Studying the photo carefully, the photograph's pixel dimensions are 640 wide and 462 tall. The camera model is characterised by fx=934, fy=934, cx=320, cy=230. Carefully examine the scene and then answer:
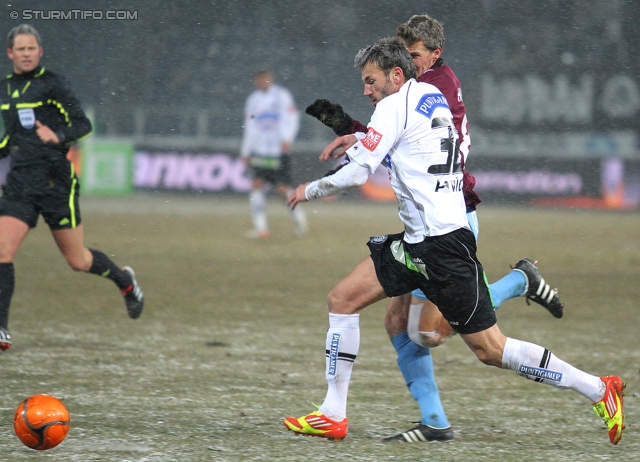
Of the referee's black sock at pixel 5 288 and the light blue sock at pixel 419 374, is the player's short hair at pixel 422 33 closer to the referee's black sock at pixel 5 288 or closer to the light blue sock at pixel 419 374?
the light blue sock at pixel 419 374

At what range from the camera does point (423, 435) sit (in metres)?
4.45

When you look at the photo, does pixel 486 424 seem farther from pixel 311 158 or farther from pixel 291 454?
pixel 311 158

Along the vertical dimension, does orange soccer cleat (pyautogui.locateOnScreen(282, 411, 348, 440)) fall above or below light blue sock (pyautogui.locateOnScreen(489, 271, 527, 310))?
below

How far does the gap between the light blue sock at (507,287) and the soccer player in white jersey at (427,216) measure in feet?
3.00

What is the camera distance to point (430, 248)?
4160 millimetres

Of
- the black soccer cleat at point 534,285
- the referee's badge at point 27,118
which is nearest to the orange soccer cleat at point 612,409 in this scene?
the black soccer cleat at point 534,285

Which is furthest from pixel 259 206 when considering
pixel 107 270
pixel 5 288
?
pixel 5 288

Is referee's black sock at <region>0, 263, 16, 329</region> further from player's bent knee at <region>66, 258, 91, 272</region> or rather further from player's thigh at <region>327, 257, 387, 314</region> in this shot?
player's thigh at <region>327, 257, 387, 314</region>

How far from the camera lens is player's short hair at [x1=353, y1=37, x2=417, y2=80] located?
416cm

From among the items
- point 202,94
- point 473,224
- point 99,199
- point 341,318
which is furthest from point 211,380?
point 202,94

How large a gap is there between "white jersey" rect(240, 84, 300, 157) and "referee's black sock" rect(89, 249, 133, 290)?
7.30 meters

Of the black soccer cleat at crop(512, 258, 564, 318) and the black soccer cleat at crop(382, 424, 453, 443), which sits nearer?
the black soccer cleat at crop(382, 424, 453, 443)

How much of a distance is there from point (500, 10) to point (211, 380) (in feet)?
67.5

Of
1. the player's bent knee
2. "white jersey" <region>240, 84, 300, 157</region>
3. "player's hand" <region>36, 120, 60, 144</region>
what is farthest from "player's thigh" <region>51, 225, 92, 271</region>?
"white jersey" <region>240, 84, 300, 157</region>
